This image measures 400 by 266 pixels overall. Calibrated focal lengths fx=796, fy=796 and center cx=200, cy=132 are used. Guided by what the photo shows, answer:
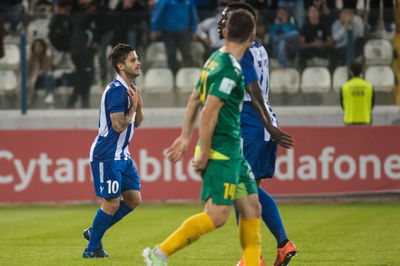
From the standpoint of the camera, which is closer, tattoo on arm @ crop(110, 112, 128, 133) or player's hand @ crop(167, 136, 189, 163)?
player's hand @ crop(167, 136, 189, 163)

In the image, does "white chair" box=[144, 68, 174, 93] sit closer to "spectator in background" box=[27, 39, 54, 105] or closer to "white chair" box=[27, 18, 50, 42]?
"spectator in background" box=[27, 39, 54, 105]

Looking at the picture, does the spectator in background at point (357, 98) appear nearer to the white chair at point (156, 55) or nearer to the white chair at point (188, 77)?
the white chair at point (188, 77)

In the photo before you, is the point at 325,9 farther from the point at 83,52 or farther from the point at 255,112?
the point at 255,112

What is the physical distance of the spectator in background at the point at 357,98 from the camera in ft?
47.2

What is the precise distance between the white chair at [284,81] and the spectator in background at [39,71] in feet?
13.4

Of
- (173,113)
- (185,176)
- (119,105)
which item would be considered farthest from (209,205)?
(173,113)

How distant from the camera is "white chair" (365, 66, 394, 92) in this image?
1459 centimetres

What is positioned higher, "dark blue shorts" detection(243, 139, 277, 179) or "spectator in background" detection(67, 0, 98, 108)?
"spectator in background" detection(67, 0, 98, 108)

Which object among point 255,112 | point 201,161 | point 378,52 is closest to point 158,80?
point 378,52

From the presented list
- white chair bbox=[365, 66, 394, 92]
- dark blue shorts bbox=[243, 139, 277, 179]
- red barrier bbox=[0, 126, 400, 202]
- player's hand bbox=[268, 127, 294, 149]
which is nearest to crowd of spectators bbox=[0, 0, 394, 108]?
white chair bbox=[365, 66, 394, 92]

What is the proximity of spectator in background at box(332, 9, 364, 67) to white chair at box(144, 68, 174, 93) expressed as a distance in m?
3.08

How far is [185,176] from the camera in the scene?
13617mm

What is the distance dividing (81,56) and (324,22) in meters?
4.53

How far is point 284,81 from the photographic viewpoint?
14586 millimetres
